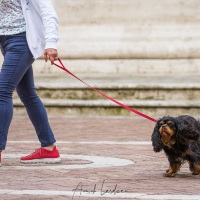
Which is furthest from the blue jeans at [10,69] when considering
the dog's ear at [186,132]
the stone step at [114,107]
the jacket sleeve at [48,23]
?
the stone step at [114,107]

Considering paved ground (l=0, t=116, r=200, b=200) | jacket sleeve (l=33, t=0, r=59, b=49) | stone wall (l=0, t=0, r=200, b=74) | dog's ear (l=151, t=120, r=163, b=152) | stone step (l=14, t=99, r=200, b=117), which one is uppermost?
jacket sleeve (l=33, t=0, r=59, b=49)

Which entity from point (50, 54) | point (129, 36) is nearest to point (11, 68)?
point (50, 54)

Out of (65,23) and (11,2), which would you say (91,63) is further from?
(11,2)

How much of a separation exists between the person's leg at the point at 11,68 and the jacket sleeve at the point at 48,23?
0.72 feet

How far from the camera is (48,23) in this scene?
6801 millimetres

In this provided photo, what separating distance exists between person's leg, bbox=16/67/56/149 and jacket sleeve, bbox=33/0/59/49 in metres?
0.50

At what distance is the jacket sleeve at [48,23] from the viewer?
6777 mm

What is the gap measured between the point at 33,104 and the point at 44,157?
430 mm

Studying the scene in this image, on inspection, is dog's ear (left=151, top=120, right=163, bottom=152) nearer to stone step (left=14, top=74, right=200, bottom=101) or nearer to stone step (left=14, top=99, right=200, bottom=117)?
stone step (left=14, top=99, right=200, bottom=117)

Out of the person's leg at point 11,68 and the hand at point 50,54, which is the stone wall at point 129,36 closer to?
the person's leg at point 11,68

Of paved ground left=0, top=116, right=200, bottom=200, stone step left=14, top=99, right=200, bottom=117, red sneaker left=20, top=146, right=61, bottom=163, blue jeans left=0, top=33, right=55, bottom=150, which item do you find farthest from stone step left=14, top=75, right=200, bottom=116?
blue jeans left=0, top=33, right=55, bottom=150

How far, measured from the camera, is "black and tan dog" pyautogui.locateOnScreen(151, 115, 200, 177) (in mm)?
6164

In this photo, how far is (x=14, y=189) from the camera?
5.74m

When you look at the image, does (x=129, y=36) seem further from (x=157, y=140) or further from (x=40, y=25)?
(x=157, y=140)
